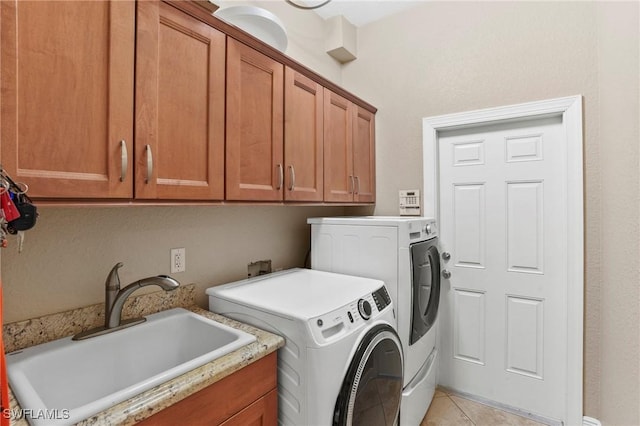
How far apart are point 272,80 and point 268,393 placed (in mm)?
1390

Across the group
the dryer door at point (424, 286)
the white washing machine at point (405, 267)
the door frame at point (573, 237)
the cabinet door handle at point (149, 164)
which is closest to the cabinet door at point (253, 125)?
the cabinet door handle at point (149, 164)

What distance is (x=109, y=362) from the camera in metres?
1.20

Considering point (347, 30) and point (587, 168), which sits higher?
point (347, 30)

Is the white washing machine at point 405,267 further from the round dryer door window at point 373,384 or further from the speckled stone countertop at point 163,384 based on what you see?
the speckled stone countertop at point 163,384

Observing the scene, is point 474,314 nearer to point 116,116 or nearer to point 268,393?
point 268,393

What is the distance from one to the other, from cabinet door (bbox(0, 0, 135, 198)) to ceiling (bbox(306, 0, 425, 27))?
1.86 metres

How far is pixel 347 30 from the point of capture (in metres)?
2.64

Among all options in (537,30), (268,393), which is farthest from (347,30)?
(268,393)

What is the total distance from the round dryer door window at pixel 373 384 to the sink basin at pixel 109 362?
1.39 feet

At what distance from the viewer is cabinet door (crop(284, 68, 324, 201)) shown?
5.56 ft

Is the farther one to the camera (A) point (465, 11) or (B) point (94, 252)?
(A) point (465, 11)

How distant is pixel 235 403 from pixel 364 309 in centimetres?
63

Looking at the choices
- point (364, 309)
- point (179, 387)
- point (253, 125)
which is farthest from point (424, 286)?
point (179, 387)

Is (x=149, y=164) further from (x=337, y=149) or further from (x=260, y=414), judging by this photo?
(x=337, y=149)
